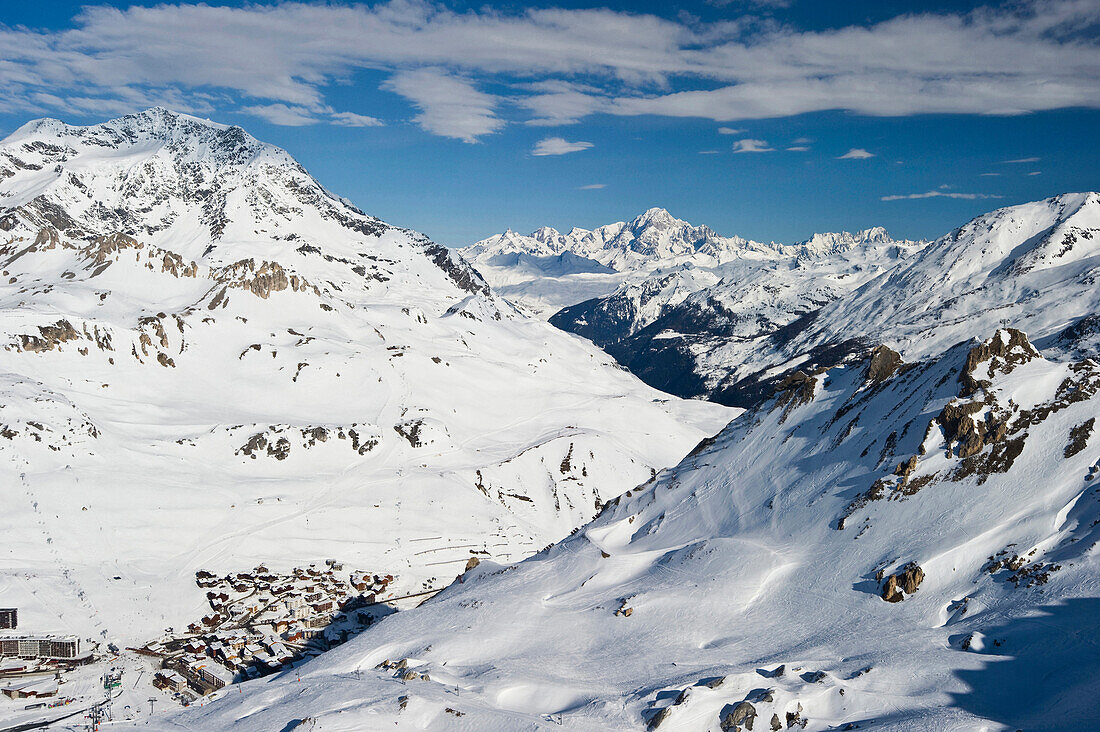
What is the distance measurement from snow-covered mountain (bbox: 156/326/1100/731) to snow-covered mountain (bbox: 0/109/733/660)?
44771mm

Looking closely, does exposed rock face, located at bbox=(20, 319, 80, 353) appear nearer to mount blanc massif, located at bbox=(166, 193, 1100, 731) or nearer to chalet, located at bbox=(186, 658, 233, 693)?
chalet, located at bbox=(186, 658, 233, 693)

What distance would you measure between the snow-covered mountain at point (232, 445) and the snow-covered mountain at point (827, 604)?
44771 millimetres

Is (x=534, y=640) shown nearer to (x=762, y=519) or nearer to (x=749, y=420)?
(x=762, y=519)

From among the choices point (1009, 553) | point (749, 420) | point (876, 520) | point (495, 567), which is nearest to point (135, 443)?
point (495, 567)

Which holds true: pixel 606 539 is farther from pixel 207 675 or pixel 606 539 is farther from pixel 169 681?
pixel 169 681

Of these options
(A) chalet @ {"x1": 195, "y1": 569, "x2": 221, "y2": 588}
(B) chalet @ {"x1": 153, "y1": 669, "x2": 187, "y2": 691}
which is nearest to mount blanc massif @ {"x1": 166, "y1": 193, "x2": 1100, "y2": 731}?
(B) chalet @ {"x1": 153, "y1": 669, "x2": 187, "y2": 691}

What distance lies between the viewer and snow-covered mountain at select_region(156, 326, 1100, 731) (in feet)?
111

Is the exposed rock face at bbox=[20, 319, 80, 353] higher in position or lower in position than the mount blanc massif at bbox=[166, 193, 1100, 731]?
higher

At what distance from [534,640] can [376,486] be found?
80.2 m

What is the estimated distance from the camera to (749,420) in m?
80.3

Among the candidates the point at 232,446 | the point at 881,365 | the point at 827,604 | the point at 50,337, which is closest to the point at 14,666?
the point at 232,446

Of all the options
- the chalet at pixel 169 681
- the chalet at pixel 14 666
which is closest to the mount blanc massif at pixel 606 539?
the chalet at pixel 14 666

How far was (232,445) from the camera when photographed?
125 meters

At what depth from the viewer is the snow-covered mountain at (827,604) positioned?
111ft
